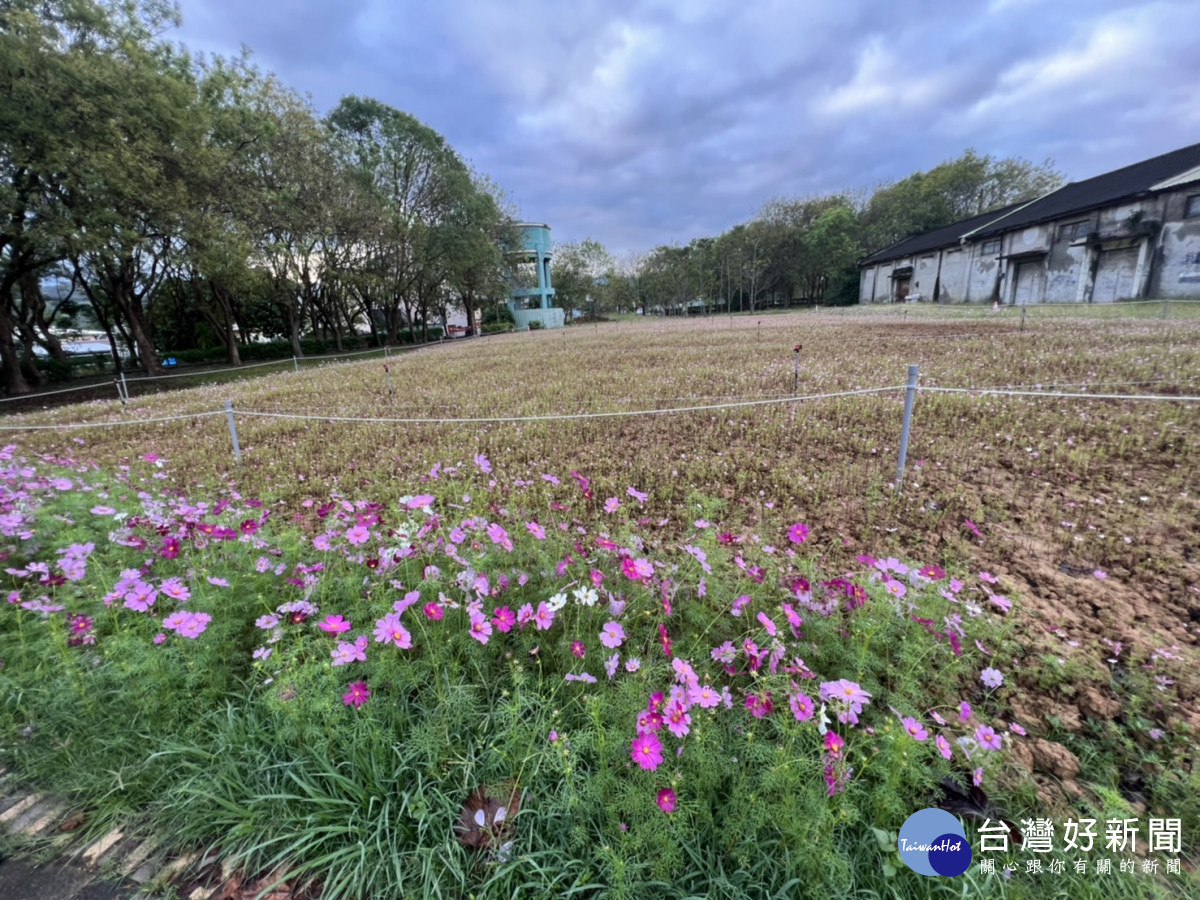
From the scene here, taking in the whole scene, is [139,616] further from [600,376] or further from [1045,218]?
[1045,218]

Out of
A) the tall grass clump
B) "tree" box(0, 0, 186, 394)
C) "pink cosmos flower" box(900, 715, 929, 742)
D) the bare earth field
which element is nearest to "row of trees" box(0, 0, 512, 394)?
"tree" box(0, 0, 186, 394)

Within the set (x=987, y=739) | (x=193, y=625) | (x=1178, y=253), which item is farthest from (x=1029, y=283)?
(x=193, y=625)

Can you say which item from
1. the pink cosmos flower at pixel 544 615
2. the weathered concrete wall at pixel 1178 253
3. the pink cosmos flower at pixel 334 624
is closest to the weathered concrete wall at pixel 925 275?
the weathered concrete wall at pixel 1178 253

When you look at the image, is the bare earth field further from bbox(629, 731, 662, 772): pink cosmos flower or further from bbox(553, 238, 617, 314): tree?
bbox(553, 238, 617, 314): tree

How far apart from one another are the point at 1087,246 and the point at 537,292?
1657 inches

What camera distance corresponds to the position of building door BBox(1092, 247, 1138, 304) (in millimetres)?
21734

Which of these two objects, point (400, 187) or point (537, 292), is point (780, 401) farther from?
point (537, 292)

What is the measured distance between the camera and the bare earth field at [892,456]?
271 centimetres

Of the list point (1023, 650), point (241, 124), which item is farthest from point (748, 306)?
point (1023, 650)

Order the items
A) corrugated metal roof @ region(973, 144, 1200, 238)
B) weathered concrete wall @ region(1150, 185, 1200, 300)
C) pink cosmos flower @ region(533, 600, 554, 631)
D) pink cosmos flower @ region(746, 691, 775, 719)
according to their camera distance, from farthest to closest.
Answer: corrugated metal roof @ region(973, 144, 1200, 238), weathered concrete wall @ region(1150, 185, 1200, 300), pink cosmos flower @ region(533, 600, 554, 631), pink cosmos flower @ region(746, 691, 775, 719)

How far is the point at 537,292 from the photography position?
5162 centimetres

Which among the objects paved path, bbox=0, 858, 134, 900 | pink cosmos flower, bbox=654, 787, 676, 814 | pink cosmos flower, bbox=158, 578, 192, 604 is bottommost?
paved path, bbox=0, 858, 134, 900

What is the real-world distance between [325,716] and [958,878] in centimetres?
194

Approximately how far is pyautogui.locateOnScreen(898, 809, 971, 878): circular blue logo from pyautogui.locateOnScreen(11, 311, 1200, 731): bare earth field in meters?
0.90
